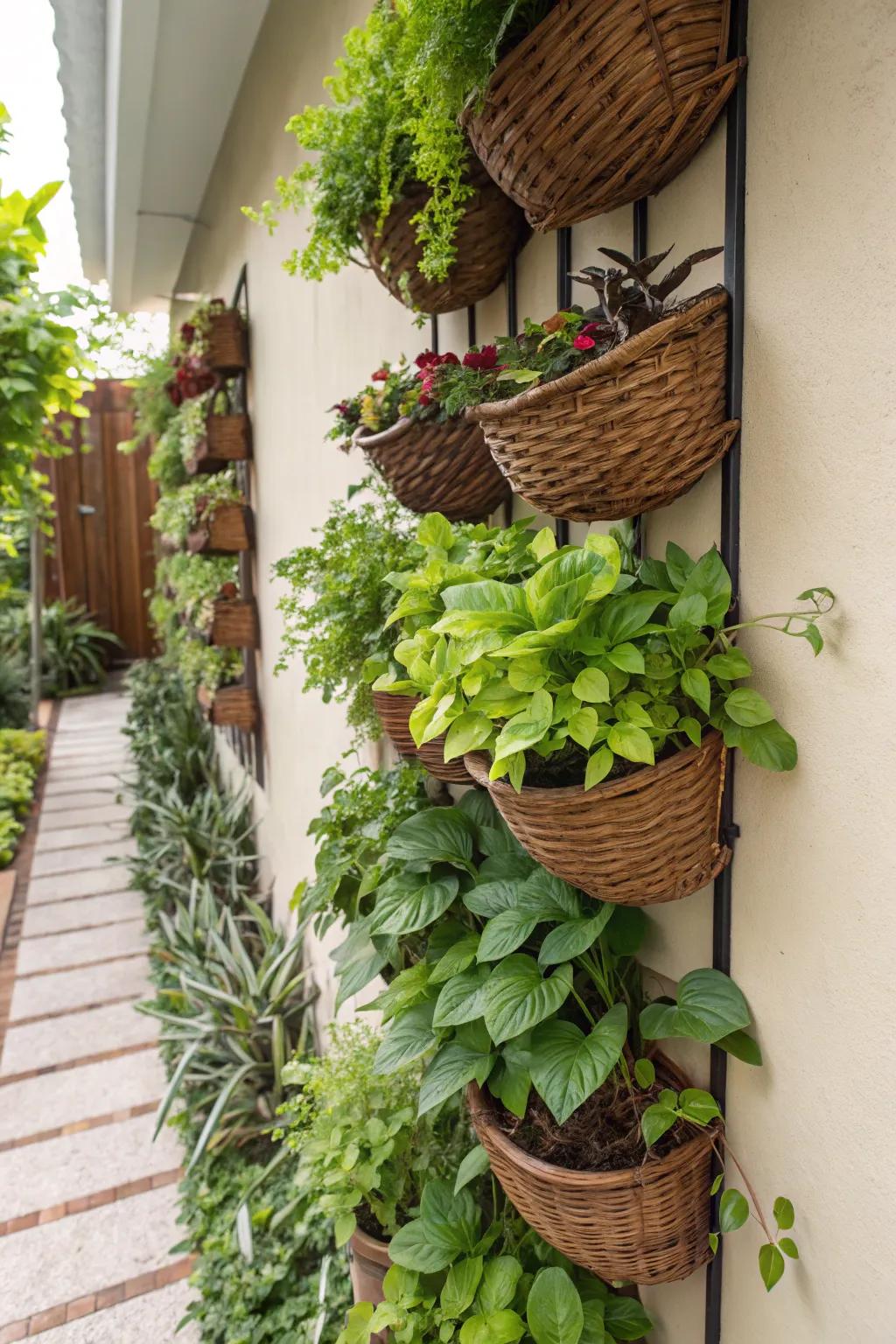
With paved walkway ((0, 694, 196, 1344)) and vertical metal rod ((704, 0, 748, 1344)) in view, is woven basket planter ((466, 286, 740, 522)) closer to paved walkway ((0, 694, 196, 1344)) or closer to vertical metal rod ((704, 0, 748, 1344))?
vertical metal rod ((704, 0, 748, 1344))

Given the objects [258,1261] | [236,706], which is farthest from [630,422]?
[236,706]

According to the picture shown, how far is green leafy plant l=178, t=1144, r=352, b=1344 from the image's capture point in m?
Result: 1.63

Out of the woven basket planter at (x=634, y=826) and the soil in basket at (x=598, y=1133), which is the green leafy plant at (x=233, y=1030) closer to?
the soil in basket at (x=598, y=1133)

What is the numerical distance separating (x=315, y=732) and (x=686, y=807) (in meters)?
1.61

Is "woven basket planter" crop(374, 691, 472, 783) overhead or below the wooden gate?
below

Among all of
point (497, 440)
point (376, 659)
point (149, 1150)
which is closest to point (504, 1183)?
point (376, 659)

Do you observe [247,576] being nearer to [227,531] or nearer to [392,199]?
[227,531]

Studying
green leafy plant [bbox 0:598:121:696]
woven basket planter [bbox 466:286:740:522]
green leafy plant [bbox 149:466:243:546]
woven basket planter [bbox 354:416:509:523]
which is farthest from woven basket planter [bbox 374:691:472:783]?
green leafy plant [bbox 0:598:121:696]

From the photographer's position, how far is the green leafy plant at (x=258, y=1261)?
5.36 feet

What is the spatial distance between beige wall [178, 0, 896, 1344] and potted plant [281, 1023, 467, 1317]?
0.48m

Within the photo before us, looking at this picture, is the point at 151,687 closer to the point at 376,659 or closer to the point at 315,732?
the point at 315,732

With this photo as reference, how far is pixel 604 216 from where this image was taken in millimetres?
938

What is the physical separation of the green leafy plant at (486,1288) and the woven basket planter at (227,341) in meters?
2.59

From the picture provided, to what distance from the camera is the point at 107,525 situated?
295 inches
